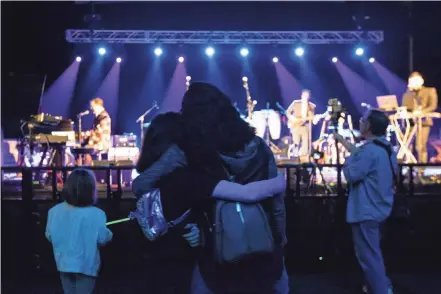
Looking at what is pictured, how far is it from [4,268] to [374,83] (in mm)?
10580

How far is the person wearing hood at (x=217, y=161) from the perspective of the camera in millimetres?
A: 2188

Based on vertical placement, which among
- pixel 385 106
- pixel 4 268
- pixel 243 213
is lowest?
pixel 4 268

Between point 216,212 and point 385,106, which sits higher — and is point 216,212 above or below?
below

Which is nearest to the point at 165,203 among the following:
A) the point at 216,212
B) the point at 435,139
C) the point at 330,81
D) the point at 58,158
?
the point at 216,212

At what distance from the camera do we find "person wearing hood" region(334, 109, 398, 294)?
3.86 metres

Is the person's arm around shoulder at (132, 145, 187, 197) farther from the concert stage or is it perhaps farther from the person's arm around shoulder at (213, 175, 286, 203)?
the concert stage

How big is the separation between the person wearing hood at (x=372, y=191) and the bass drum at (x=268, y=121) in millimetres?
7665

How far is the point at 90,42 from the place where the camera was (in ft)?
38.2

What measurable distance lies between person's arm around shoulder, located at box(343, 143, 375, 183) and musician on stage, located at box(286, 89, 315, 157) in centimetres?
731

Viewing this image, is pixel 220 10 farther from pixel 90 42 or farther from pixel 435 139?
pixel 435 139

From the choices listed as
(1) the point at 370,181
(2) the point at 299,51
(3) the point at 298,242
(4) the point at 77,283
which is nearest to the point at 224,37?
(2) the point at 299,51

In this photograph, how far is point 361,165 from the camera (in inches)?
151

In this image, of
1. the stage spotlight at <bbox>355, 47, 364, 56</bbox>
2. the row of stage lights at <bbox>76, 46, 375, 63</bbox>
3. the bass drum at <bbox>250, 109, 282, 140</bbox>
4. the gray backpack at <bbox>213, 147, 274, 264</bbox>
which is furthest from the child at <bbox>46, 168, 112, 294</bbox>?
the stage spotlight at <bbox>355, 47, 364, 56</bbox>

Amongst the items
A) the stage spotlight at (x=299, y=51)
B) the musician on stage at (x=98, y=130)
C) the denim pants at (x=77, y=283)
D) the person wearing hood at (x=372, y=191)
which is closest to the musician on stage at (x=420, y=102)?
the stage spotlight at (x=299, y=51)
